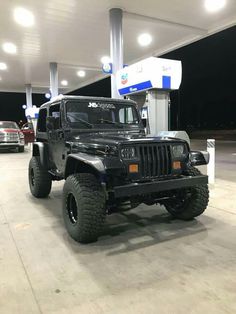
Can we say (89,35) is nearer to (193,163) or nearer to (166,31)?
(166,31)

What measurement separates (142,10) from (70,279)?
347 inches

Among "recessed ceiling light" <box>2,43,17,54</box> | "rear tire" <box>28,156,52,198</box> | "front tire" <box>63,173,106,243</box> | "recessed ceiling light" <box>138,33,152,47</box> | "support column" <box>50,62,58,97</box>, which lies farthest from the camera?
"support column" <box>50,62,58,97</box>

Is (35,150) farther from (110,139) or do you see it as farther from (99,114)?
(110,139)

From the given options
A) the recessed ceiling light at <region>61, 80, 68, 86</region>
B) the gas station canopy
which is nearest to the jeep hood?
the gas station canopy

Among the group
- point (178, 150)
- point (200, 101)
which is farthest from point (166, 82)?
point (200, 101)

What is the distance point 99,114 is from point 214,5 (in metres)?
6.64

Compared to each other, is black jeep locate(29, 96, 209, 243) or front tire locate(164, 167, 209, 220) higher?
black jeep locate(29, 96, 209, 243)

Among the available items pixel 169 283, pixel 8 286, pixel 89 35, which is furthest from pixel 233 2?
pixel 8 286

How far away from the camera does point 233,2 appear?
9055 mm

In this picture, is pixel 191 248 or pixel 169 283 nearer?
Answer: pixel 169 283

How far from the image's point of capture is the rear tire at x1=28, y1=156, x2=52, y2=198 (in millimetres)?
5691

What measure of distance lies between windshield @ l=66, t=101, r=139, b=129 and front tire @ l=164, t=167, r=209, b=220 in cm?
147

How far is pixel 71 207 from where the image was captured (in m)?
4.02

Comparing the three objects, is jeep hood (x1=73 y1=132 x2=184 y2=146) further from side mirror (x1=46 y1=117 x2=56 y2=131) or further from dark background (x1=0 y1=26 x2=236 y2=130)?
dark background (x1=0 y1=26 x2=236 y2=130)
